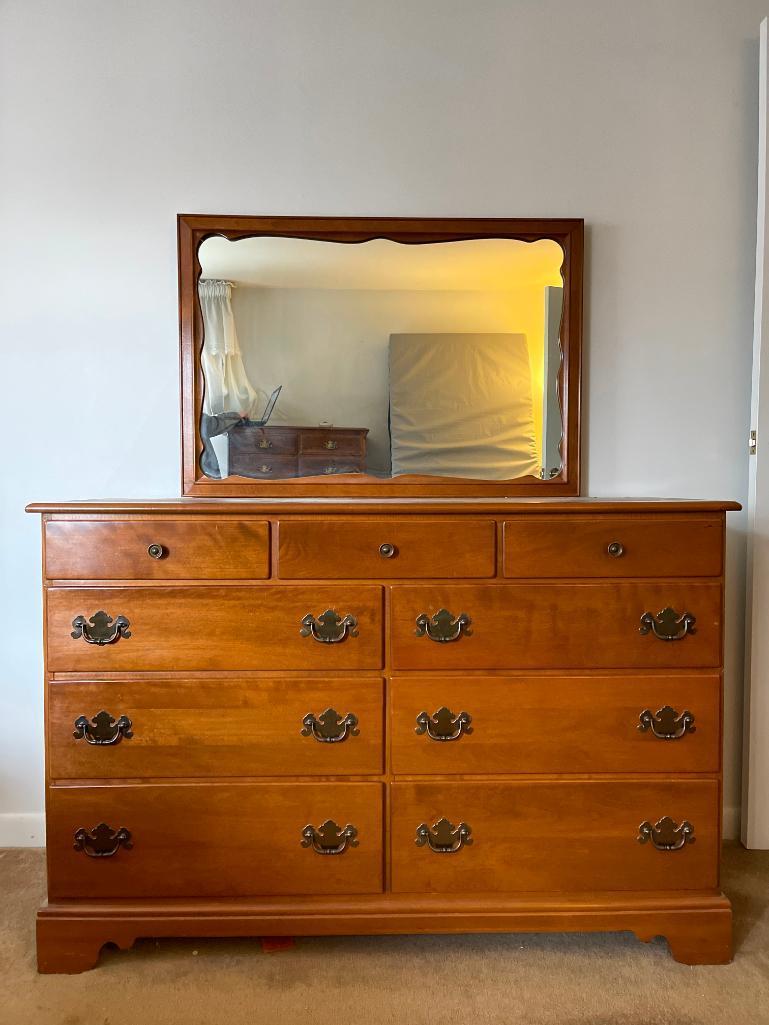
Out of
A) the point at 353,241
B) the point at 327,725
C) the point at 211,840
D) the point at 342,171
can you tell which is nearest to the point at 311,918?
the point at 211,840

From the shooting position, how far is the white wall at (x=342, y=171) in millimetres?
2432

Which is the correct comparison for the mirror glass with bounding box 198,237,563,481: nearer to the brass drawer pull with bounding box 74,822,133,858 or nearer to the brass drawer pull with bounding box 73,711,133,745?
the brass drawer pull with bounding box 73,711,133,745

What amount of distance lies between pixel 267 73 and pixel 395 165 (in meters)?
0.47

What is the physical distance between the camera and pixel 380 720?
1.93 metres

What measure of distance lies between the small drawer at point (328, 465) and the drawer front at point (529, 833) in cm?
94

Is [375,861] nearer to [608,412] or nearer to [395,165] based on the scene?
[608,412]

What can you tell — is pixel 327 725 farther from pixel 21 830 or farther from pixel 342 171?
pixel 342 171

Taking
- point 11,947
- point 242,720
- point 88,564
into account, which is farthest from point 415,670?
point 11,947

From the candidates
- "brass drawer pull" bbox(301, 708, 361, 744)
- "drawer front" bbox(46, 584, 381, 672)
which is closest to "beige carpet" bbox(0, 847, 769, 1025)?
"brass drawer pull" bbox(301, 708, 361, 744)

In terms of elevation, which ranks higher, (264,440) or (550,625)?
(264,440)

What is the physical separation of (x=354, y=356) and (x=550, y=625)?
40.1 inches

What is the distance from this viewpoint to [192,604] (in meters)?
1.91

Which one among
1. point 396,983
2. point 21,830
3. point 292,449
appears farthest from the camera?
point 21,830

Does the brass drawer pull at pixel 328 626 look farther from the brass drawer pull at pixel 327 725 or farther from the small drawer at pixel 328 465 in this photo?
the small drawer at pixel 328 465
